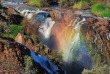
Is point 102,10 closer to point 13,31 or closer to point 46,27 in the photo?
point 46,27

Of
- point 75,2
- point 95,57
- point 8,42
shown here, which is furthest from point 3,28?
point 75,2

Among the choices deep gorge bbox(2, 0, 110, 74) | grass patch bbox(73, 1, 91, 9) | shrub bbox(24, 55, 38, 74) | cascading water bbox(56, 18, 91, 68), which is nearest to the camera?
shrub bbox(24, 55, 38, 74)

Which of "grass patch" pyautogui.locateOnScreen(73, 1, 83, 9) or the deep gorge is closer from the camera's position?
the deep gorge

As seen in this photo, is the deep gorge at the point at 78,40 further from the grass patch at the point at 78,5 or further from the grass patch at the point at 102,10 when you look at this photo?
the grass patch at the point at 78,5

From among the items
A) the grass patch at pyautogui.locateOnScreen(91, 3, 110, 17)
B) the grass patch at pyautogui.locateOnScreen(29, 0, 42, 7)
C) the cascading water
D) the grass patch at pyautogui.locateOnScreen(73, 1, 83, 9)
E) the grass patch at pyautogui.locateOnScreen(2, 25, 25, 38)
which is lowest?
the cascading water

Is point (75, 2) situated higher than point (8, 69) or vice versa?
point (75, 2)

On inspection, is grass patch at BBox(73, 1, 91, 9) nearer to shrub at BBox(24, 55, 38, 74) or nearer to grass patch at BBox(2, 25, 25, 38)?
grass patch at BBox(2, 25, 25, 38)

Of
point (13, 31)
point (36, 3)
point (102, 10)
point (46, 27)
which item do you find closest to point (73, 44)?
point (46, 27)

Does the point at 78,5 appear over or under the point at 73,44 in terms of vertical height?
over

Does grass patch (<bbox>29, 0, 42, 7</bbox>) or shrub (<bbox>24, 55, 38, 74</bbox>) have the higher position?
grass patch (<bbox>29, 0, 42, 7</bbox>)

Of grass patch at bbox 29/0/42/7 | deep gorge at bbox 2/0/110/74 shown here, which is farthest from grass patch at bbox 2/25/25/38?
grass patch at bbox 29/0/42/7

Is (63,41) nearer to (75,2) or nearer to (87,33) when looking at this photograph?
(87,33)
